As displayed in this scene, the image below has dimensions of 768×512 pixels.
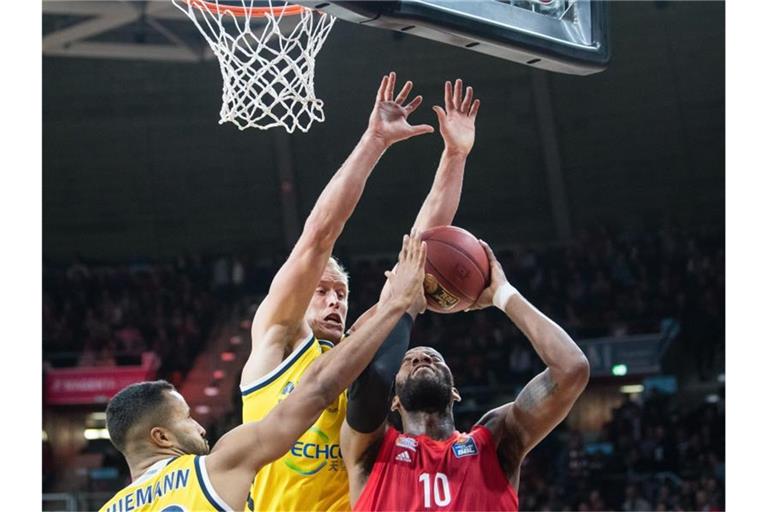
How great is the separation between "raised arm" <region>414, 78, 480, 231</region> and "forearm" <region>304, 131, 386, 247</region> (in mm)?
561

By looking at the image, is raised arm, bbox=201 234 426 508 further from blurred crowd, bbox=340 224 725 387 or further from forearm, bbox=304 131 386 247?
blurred crowd, bbox=340 224 725 387

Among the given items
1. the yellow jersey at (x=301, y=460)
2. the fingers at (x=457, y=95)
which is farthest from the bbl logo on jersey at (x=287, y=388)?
the fingers at (x=457, y=95)

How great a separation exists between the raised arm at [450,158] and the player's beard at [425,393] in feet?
2.40

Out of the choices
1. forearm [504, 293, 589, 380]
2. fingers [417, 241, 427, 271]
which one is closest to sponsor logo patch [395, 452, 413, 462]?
forearm [504, 293, 589, 380]

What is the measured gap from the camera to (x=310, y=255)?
133 inches

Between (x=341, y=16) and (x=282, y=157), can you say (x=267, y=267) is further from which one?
(x=341, y=16)

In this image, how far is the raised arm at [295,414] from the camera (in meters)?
2.75

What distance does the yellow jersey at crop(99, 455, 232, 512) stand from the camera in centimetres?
274

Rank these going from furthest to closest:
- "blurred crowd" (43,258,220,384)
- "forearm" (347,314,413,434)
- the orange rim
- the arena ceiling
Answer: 1. the arena ceiling
2. "blurred crowd" (43,258,220,384)
3. the orange rim
4. "forearm" (347,314,413,434)

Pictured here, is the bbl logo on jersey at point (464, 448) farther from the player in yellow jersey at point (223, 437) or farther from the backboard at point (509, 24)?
the backboard at point (509, 24)

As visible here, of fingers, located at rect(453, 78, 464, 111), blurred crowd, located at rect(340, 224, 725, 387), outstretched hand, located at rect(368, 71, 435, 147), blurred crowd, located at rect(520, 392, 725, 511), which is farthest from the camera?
blurred crowd, located at rect(340, 224, 725, 387)
